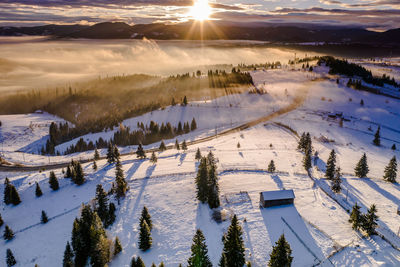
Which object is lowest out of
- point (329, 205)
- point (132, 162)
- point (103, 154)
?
point (103, 154)

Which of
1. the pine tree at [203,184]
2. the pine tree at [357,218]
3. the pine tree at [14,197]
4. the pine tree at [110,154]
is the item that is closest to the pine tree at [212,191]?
the pine tree at [203,184]

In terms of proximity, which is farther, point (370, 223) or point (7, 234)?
point (7, 234)

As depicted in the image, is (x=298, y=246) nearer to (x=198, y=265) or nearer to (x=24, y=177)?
(x=198, y=265)

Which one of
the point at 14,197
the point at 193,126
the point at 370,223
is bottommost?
the point at 193,126

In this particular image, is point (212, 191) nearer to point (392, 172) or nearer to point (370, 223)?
point (370, 223)

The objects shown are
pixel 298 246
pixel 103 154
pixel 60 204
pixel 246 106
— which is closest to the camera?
pixel 298 246

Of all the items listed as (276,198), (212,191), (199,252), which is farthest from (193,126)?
(199,252)

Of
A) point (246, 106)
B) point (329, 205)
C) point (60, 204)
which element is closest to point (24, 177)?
point (60, 204)
